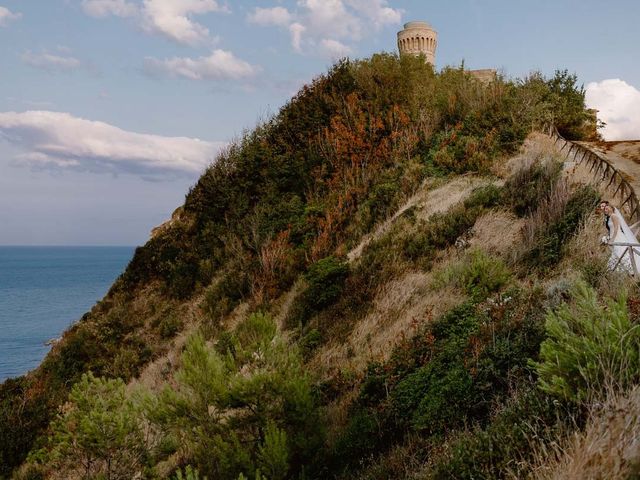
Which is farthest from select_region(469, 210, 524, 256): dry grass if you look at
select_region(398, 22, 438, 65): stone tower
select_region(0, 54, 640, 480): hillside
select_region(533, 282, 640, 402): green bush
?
select_region(398, 22, 438, 65): stone tower

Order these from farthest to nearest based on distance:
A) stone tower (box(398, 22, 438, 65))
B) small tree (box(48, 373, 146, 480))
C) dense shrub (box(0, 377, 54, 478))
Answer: stone tower (box(398, 22, 438, 65)), dense shrub (box(0, 377, 54, 478)), small tree (box(48, 373, 146, 480))

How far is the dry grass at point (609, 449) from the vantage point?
2.82 metres

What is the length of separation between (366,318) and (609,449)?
7208mm

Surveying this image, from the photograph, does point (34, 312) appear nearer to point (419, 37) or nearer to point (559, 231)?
point (419, 37)

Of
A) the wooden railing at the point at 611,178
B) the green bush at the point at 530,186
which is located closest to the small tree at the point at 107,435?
the green bush at the point at 530,186

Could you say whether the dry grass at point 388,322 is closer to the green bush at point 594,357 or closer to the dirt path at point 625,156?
the green bush at point 594,357

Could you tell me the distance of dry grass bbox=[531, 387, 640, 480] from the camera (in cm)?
282

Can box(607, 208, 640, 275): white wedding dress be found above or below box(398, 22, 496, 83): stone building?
below

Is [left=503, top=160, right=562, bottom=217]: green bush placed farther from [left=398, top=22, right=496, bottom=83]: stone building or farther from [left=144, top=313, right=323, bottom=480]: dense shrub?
[left=398, top=22, right=496, bottom=83]: stone building

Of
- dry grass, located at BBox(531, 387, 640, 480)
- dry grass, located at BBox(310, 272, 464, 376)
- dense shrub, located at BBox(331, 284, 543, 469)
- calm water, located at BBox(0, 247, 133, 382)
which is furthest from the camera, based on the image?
calm water, located at BBox(0, 247, 133, 382)

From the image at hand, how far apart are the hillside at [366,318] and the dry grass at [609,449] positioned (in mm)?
16

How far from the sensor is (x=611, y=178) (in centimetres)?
1250

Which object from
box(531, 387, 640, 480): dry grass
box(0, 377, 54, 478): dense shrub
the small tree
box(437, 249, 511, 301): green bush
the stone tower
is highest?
the stone tower

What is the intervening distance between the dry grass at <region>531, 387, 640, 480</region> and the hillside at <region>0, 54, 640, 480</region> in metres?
0.02
